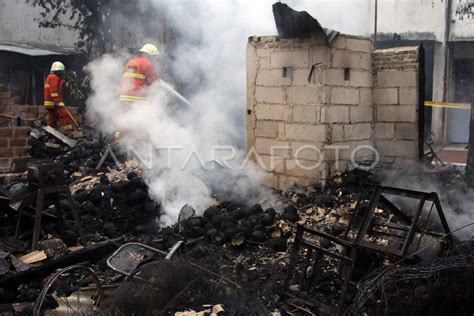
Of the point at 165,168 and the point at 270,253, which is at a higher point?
the point at 165,168

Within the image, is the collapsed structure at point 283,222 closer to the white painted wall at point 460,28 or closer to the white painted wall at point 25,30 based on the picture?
the white painted wall at point 25,30

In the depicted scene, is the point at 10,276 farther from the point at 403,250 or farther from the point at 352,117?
the point at 352,117

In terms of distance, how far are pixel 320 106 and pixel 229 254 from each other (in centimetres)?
264

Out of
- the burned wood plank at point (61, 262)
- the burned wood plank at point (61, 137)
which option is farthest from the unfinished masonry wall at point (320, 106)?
the burned wood plank at point (61, 137)

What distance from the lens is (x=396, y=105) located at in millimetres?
7594

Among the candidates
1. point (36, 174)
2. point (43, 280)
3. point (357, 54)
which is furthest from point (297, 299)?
point (357, 54)

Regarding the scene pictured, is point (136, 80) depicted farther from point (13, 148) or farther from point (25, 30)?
point (25, 30)

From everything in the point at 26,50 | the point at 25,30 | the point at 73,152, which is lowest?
the point at 73,152

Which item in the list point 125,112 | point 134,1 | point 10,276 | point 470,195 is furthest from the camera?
point 134,1

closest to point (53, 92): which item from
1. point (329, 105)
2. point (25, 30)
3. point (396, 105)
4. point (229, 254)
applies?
point (25, 30)

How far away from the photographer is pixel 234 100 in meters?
9.38

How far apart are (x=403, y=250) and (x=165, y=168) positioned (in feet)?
14.3

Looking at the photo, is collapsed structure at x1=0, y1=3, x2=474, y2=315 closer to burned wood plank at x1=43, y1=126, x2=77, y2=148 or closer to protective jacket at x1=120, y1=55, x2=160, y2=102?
burned wood plank at x1=43, y1=126, x2=77, y2=148

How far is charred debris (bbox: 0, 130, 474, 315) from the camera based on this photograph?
365cm
